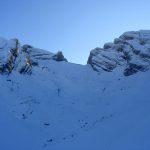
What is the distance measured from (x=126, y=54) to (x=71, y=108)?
1856cm

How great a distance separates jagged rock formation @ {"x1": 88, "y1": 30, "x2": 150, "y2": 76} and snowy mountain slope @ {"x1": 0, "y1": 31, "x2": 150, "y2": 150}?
1.67 metres

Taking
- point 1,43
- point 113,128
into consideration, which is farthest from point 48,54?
point 113,128

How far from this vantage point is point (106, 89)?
191ft

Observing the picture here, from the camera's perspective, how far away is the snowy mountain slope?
35.1 meters

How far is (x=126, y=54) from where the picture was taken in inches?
2586

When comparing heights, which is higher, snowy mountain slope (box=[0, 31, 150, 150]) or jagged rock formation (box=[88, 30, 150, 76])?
jagged rock formation (box=[88, 30, 150, 76])

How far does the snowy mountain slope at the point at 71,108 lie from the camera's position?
3509 centimetres

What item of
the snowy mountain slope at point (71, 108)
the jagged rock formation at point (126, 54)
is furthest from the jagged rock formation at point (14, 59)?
the jagged rock formation at point (126, 54)

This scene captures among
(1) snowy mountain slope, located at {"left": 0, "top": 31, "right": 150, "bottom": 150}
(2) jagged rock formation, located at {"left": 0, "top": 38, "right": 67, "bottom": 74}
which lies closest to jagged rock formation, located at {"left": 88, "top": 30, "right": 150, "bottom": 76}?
(1) snowy mountain slope, located at {"left": 0, "top": 31, "right": 150, "bottom": 150}

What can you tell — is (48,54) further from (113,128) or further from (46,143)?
(113,128)

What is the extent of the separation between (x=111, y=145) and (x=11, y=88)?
24151 mm

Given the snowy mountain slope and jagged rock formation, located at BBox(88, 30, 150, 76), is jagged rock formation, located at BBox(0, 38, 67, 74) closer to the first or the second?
the snowy mountain slope

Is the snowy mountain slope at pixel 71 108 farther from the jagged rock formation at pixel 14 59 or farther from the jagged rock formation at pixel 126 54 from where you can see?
the jagged rock formation at pixel 126 54

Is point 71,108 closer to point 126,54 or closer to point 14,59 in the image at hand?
point 14,59
